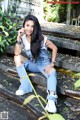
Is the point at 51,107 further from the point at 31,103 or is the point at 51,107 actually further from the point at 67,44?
the point at 67,44

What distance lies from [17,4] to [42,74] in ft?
12.1

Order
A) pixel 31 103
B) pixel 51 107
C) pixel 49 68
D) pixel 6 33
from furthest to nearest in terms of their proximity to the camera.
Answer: pixel 6 33, pixel 49 68, pixel 31 103, pixel 51 107

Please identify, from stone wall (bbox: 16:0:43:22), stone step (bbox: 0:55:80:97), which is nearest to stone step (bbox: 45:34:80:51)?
stone step (bbox: 0:55:80:97)

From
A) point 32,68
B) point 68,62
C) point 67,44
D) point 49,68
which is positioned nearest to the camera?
point 49,68

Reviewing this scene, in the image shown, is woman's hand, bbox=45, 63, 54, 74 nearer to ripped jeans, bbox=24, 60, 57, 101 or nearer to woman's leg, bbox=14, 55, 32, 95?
ripped jeans, bbox=24, 60, 57, 101

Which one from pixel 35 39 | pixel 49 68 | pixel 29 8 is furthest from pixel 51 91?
pixel 29 8

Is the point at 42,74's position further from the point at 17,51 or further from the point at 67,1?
the point at 67,1

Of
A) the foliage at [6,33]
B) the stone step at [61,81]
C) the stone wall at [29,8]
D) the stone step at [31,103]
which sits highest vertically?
the stone wall at [29,8]

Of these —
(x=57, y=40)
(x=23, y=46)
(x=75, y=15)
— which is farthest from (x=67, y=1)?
(x=23, y=46)

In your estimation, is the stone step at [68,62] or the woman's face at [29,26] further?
the stone step at [68,62]

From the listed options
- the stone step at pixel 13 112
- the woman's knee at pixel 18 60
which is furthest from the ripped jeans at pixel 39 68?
the stone step at pixel 13 112

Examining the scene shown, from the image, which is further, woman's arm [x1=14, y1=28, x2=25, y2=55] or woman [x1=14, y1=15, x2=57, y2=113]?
woman's arm [x1=14, y1=28, x2=25, y2=55]

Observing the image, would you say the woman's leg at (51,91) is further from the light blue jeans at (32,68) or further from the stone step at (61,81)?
the stone step at (61,81)

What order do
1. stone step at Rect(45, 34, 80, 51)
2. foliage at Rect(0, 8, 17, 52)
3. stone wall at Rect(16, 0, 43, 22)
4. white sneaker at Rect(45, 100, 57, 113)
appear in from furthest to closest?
1. stone wall at Rect(16, 0, 43, 22)
2. foliage at Rect(0, 8, 17, 52)
3. stone step at Rect(45, 34, 80, 51)
4. white sneaker at Rect(45, 100, 57, 113)
